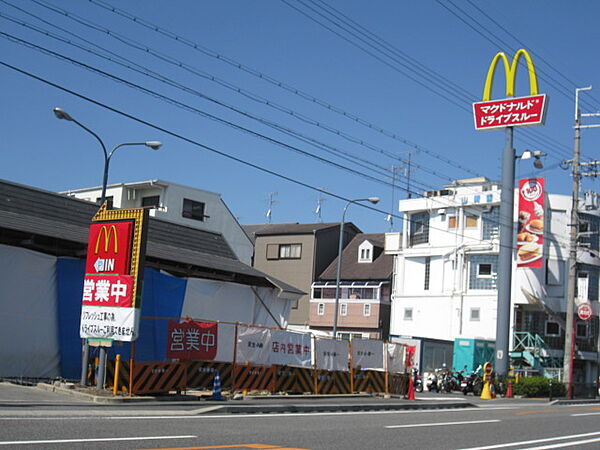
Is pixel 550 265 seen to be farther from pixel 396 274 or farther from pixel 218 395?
pixel 218 395

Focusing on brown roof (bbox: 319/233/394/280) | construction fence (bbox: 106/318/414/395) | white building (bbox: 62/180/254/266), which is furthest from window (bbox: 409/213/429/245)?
construction fence (bbox: 106/318/414/395)

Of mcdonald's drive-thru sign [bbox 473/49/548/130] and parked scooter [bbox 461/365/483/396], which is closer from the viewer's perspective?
parked scooter [bbox 461/365/483/396]

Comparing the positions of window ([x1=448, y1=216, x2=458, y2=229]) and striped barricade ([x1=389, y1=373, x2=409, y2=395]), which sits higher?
window ([x1=448, y1=216, x2=458, y2=229])

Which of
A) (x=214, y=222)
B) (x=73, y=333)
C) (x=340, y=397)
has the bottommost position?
(x=340, y=397)

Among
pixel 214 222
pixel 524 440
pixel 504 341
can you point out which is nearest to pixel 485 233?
pixel 504 341

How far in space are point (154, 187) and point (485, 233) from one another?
23679 millimetres

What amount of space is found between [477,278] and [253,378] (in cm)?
3296

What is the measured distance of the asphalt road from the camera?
10891 millimetres

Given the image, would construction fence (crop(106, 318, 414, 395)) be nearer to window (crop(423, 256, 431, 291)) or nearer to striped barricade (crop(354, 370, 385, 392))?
striped barricade (crop(354, 370, 385, 392))

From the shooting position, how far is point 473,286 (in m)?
53.3

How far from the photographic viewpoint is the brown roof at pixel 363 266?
6137cm

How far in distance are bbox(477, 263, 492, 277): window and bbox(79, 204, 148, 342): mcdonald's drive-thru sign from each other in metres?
37.6

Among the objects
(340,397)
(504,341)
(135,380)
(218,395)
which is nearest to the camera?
(135,380)

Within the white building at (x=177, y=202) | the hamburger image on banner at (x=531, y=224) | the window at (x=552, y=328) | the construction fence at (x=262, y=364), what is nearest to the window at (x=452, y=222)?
the hamburger image on banner at (x=531, y=224)
